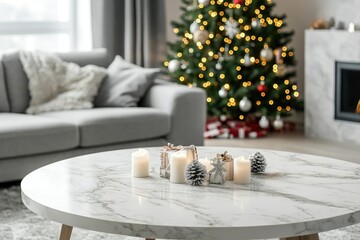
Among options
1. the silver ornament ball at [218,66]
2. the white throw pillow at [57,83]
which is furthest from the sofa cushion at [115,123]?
the silver ornament ball at [218,66]

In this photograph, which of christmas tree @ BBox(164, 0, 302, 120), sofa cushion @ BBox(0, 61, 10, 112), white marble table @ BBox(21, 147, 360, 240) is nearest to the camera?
white marble table @ BBox(21, 147, 360, 240)

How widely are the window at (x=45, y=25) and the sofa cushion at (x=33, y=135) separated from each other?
5.81 ft

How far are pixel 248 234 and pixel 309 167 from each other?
0.92m

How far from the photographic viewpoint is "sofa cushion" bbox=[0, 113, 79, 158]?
442cm

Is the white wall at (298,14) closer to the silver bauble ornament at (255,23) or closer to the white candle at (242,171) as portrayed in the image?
the silver bauble ornament at (255,23)

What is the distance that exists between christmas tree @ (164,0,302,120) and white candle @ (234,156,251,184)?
3406 mm

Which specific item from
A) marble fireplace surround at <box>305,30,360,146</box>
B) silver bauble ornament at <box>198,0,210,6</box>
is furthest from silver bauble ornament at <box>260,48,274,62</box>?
silver bauble ornament at <box>198,0,210,6</box>

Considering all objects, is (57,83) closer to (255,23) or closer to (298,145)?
(255,23)

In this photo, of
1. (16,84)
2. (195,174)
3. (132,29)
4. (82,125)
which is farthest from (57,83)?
(195,174)

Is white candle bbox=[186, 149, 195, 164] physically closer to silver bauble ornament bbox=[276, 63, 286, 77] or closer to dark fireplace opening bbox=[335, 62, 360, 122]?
dark fireplace opening bbox=[335, 62, 360, 122]

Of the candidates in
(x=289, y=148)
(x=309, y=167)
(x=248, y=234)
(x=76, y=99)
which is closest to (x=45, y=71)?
(x=76, y=99)

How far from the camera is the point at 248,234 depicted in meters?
2.33

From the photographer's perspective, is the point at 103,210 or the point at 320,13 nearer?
the point at 103,210

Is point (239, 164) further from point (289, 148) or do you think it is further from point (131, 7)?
point (131, 7)
